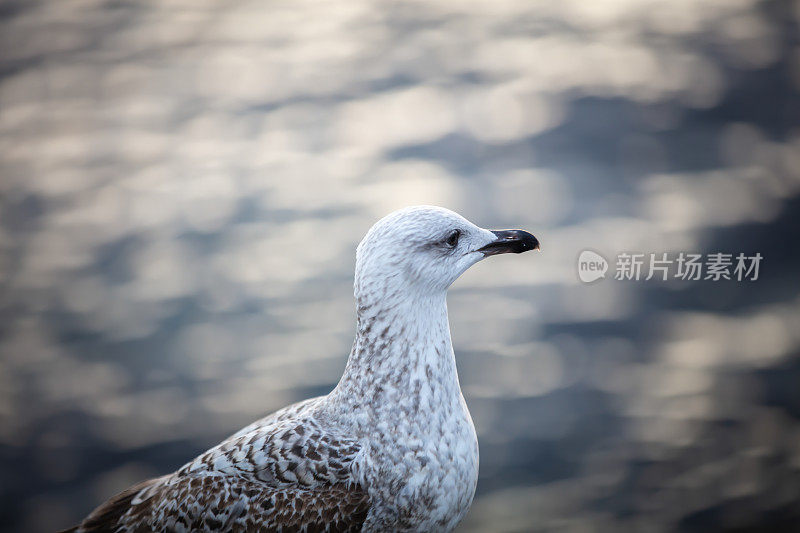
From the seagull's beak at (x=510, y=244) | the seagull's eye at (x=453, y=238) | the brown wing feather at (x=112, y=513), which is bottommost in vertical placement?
the brown wing feather at (x=112, y=513)

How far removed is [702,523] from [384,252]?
242cm

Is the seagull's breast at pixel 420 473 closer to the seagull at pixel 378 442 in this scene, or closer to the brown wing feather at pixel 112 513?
the seagull at pixel 378 442

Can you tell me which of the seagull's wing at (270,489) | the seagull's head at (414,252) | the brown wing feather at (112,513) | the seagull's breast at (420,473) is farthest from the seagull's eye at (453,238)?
the brown wing feather at (112,513)

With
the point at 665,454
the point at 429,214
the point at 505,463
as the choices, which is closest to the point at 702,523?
the point at 665,454

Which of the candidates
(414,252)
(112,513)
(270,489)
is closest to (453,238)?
(414,252)

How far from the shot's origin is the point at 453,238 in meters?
2.16

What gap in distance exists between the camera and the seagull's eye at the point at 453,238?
2.13 m

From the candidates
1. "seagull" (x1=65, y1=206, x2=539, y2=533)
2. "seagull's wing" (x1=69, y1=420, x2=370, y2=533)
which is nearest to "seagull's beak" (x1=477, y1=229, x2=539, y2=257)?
"seagull" (x1=65, y1=206, x2=539, y2=533)

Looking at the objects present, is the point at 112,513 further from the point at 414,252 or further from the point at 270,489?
the point at 414,252

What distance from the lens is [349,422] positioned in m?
2.11

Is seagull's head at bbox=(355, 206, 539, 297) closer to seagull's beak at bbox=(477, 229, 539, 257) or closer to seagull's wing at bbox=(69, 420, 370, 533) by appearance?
seagull's beak at bbox=(477, 229, 539, 257)

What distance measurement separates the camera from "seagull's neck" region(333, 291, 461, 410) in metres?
2.08

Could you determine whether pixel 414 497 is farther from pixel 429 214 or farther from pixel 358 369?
pixel 429 214

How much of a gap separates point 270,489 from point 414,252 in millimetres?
789
